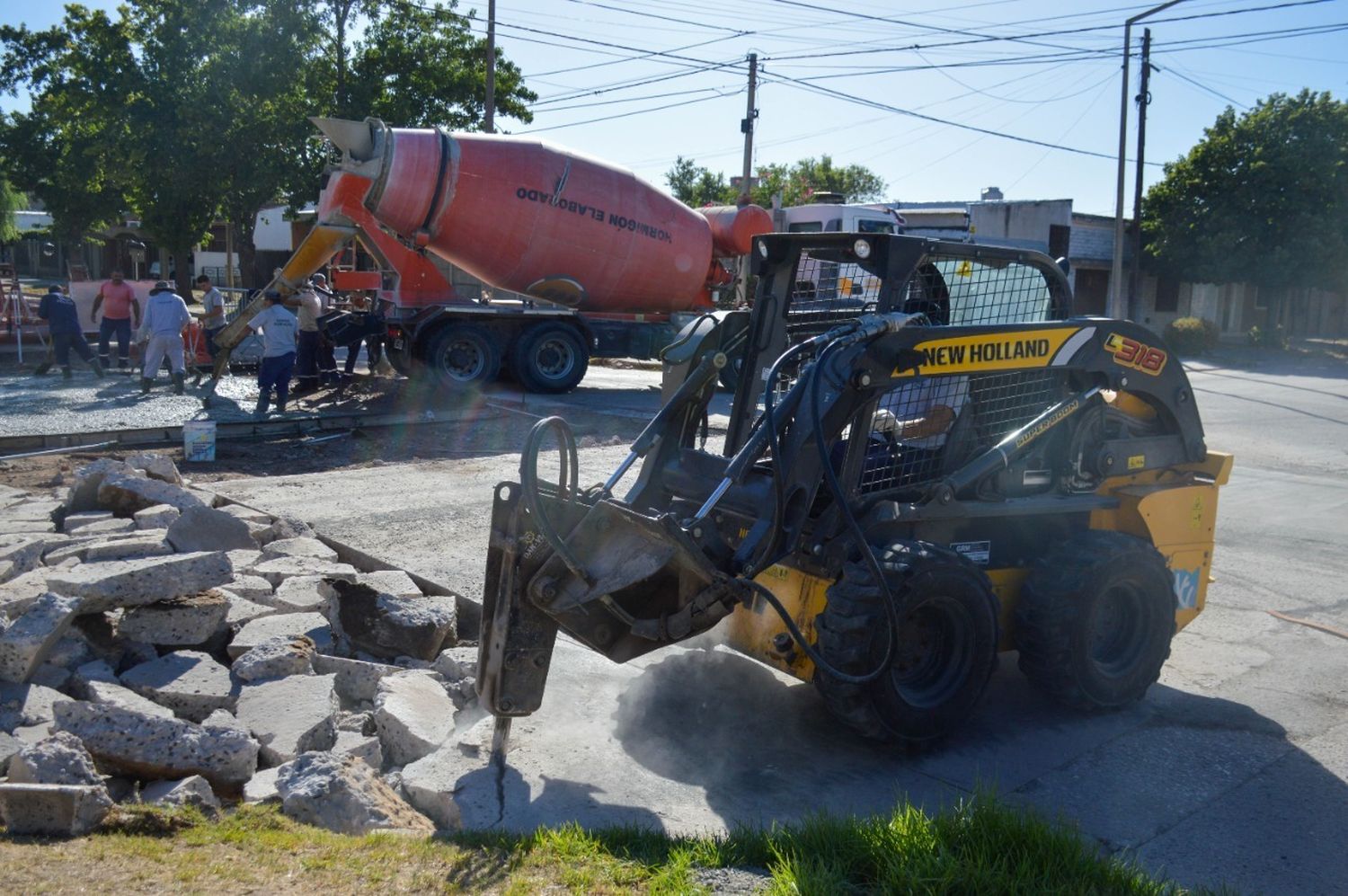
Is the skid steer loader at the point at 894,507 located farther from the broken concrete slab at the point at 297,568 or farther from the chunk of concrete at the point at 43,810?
the broken concrete slab at the point at 297,568

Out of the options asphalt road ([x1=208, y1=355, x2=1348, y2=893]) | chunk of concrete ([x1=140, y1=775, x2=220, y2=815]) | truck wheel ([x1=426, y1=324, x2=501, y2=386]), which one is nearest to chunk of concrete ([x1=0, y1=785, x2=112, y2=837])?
chunk of concrete ([x1=140, y1=775, x2=220, y2=815])

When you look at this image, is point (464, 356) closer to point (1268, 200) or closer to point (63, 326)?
point (63, 326)

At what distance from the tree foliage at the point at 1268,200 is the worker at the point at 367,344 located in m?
28.0

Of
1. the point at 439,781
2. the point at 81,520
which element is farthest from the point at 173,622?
the point at 81,520

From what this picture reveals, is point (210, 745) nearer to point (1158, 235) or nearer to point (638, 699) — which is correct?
point (638, 699)

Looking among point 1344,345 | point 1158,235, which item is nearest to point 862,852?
point 1158,235

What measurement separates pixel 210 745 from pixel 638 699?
2.06m

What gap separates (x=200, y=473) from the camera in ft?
37.0

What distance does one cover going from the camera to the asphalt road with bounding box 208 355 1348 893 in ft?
15.3

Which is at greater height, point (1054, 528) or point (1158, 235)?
point (1158, 235)

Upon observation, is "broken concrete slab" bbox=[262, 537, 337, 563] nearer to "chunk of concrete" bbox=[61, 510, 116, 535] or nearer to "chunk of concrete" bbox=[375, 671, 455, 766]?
"chunk of concrete" bbox=[61, 510, 116, 535]

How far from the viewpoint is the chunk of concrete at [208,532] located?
7492 mm

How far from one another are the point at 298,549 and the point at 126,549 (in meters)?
1.25

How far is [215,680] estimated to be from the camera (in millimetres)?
5770
